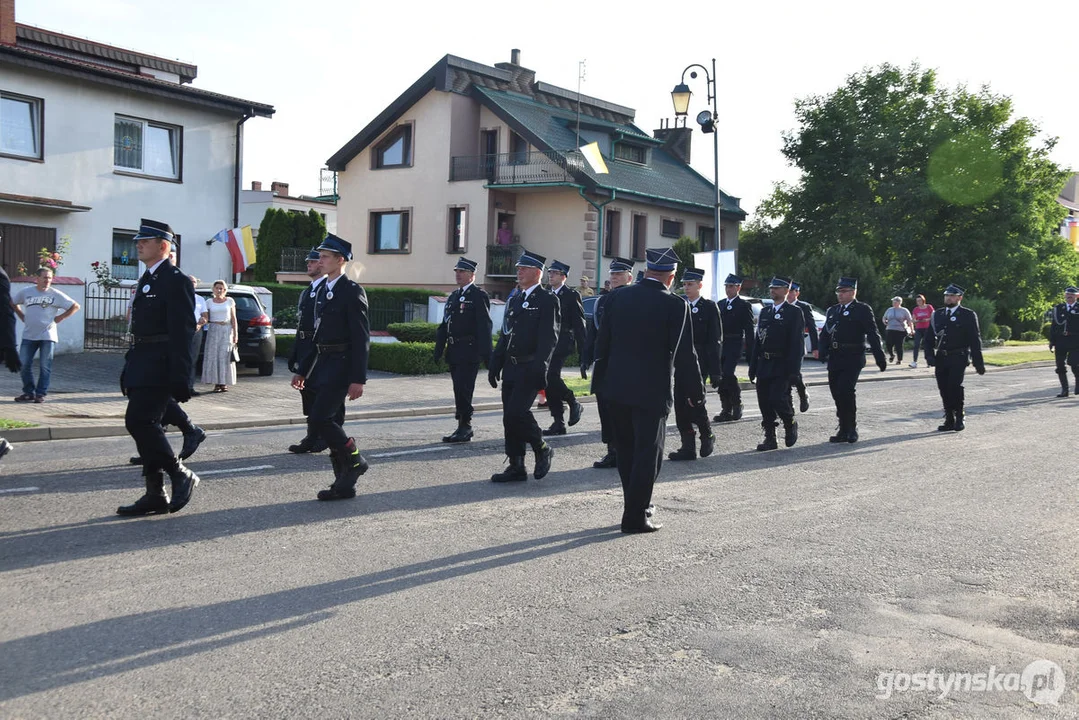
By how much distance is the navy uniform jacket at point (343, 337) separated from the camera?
760 cm

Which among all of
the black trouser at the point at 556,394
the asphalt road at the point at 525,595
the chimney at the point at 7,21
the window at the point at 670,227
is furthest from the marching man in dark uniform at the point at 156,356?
the window at the point at 670,227

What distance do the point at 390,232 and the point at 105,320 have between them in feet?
67.5

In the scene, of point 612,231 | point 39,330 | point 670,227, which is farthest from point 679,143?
point 39,330

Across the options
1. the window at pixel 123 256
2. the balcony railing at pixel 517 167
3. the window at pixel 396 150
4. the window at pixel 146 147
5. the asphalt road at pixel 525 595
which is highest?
the window at pixel 396 150

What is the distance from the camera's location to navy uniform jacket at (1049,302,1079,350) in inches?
757

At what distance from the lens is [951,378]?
1394 centimetres

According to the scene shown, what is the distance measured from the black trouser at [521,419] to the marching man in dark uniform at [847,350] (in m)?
4.85

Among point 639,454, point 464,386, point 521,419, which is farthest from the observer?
point 464,386

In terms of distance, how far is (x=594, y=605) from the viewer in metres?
5.23

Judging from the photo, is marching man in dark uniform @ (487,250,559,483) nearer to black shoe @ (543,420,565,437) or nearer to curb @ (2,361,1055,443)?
black shoe @ (543,420,565,437)

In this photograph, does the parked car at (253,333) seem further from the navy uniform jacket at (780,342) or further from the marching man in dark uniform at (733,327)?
the navy uniform jacket at (780,342)

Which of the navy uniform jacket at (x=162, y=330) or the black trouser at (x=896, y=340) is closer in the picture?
the navy uniform jacket at (x=162, y=330)

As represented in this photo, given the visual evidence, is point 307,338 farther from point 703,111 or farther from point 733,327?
point 703,111

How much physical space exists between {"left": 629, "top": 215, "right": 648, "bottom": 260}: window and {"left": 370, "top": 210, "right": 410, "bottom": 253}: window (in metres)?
8.21
